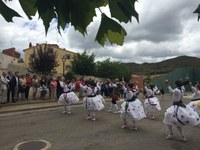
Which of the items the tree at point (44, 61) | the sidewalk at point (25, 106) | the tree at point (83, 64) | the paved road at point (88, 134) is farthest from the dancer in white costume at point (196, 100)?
the tree at point (83, 64)

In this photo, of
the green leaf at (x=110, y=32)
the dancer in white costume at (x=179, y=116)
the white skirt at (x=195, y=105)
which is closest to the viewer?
the green leaf at (x=110, y=32)

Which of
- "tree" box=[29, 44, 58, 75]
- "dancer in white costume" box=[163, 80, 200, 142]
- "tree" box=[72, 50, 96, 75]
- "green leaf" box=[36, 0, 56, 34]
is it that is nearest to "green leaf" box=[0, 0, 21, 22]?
"green leaf" box=[36, 0, 56, 34]

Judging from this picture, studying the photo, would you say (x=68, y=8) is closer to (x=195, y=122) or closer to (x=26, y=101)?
(x=195, y=122)

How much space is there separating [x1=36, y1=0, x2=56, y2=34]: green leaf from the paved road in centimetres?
735

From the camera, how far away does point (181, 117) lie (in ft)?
32.1

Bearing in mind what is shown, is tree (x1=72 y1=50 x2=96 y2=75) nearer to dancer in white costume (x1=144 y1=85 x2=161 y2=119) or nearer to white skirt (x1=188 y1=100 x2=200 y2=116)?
dancer in white costume (x1=144 y1=85 x2=161 y2=119)

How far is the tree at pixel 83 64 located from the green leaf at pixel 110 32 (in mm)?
44621

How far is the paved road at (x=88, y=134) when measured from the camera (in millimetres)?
8859

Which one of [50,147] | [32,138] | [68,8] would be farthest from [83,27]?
[32,138]

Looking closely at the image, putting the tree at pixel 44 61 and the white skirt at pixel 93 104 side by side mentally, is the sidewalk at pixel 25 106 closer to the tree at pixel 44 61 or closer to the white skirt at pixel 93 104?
the white skirt at pixel 93 104

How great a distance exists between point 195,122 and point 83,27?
902 centimetres

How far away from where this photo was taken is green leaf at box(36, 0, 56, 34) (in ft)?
4.46

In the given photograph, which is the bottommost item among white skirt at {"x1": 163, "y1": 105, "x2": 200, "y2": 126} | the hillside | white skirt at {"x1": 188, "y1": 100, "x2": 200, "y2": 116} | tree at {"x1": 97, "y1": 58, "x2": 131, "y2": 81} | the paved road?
the paved road

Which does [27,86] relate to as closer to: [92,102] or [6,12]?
[92,102]
